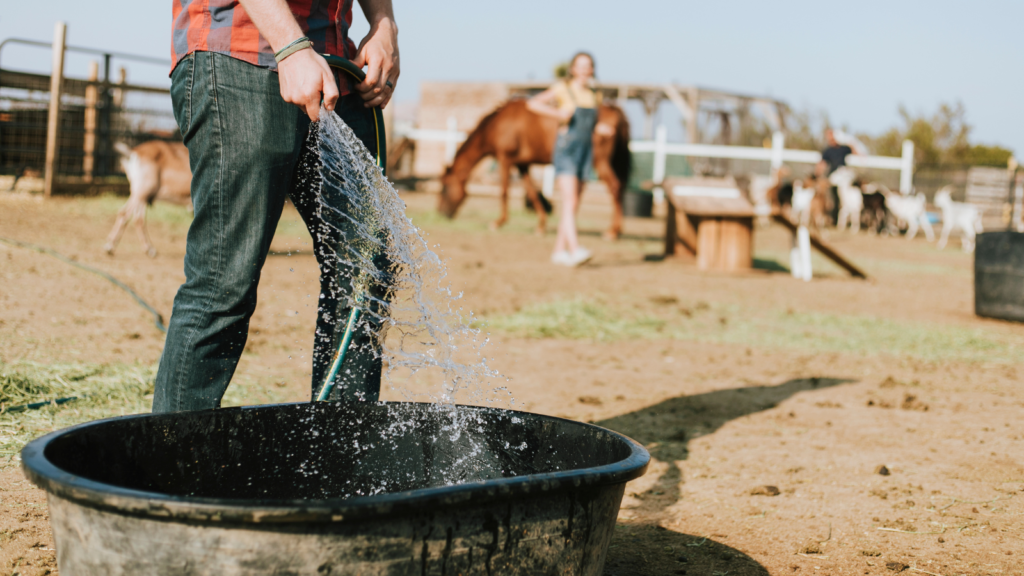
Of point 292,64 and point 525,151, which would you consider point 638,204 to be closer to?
point 525,151

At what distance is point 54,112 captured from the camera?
1095 cm

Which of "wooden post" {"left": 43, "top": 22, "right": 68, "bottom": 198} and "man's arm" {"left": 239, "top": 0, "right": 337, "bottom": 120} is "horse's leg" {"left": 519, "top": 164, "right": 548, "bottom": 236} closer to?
"wooden post" {"left": 43, "top": 22, "right": 68, "bottom": 198}

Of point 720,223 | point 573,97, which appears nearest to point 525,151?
point 573,97

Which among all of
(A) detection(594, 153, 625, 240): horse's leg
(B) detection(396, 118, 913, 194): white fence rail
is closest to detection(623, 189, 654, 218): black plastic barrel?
(B) detection(396, 118, 913, 194): white fence rail

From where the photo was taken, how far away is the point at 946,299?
7652 millimetres

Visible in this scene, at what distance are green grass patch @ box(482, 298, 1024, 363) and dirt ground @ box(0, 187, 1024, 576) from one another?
0.09 ft

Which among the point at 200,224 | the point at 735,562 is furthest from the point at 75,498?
the point at 735,562

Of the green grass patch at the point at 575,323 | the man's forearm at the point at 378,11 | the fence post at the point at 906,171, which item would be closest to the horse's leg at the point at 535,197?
the green grass patch at the point at 575,323

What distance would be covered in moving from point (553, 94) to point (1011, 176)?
13493mm

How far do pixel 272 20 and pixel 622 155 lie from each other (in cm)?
1099

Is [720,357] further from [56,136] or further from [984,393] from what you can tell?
[56,136]

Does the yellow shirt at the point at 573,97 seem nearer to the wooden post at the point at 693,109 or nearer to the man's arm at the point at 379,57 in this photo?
the man's arm at the point at 379,57

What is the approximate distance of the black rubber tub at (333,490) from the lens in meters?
1.07

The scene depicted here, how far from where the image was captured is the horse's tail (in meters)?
12.3
